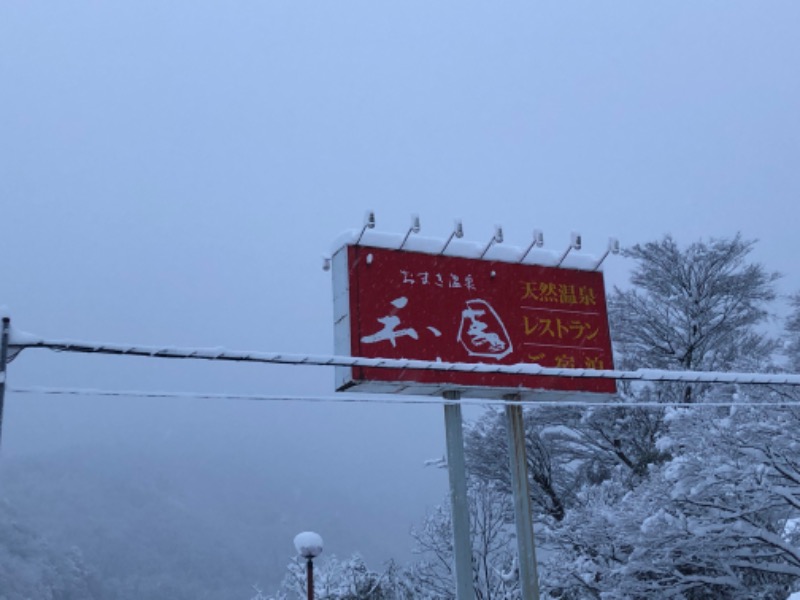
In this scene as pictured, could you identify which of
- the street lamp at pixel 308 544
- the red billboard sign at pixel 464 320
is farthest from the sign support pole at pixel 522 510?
the street lamp at pixel 308 544

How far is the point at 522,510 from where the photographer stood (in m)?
13.0

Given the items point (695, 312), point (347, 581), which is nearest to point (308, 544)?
point (695, 312)

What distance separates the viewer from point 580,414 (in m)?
22.5

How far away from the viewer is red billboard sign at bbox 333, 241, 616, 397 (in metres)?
12.5

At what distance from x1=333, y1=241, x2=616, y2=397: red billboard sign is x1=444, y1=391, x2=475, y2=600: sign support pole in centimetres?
65

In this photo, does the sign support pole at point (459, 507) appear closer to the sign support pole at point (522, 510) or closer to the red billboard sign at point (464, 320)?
the red billboard sign at point (464, 320)

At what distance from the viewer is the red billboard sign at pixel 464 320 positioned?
12.5 meters

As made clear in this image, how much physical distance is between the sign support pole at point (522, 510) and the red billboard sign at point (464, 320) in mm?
583

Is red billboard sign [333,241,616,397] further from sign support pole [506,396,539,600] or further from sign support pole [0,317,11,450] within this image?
sign support pole [0,317,11,450]

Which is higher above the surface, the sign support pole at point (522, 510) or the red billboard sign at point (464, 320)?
the red billboard sign at point (464, 320)

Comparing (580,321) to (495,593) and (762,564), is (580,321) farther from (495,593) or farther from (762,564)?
(495,593)

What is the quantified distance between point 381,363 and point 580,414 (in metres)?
16.7

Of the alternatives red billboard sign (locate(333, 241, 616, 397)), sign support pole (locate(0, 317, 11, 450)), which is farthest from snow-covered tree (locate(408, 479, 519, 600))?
sign support pole (locate(0, 317, 11, 450))

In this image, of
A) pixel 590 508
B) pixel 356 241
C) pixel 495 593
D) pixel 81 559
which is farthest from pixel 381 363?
pixel 81 559
